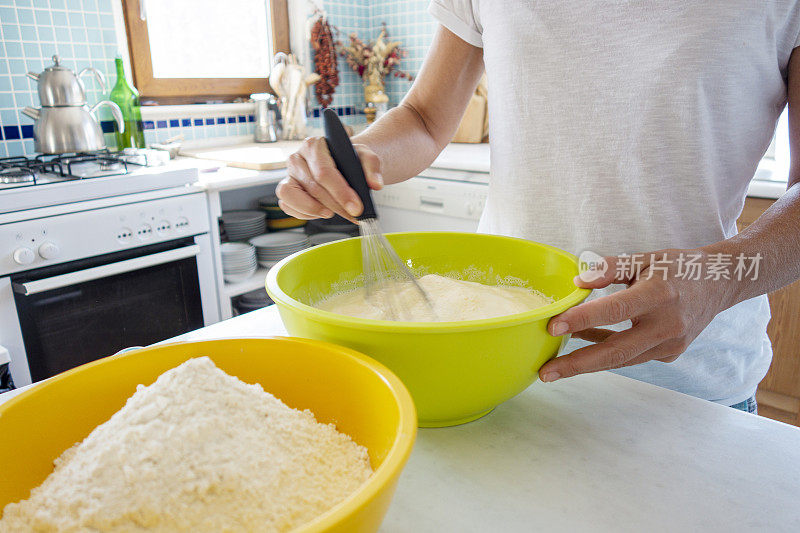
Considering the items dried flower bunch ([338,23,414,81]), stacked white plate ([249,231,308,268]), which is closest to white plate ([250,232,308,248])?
stacked white plate ([249,231,308,268])

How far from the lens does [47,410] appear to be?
0.45 metres

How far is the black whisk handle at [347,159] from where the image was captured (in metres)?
0.62

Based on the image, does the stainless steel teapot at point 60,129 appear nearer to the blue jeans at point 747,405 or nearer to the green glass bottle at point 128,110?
the green glass bottle at point 128,110

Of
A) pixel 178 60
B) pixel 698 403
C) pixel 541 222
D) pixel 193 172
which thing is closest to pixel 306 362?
pixel 698 403

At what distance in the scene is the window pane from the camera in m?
2.36

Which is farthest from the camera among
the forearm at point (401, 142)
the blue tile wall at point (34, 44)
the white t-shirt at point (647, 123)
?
the blue tile wall at point (34, 44)

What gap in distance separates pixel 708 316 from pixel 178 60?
7.82 ft

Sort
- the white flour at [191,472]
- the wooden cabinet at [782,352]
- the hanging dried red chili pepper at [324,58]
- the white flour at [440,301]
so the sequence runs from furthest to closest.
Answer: the hanging dried red chili pepper at [324,58]
the wooden cabinet at [782,352]
the white flour at [440,301]
the white flour at [191,472]

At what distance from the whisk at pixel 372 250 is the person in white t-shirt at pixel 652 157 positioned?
0.06 ft

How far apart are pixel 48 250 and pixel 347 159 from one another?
1220 millimetres

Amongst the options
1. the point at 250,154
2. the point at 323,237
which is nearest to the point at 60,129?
the point at 250,154

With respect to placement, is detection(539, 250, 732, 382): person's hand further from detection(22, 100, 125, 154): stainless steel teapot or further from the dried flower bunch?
the dried flower bunch

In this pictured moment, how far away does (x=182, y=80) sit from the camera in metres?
2.39

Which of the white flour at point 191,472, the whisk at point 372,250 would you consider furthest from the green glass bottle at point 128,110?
the white flour at point 191,472
